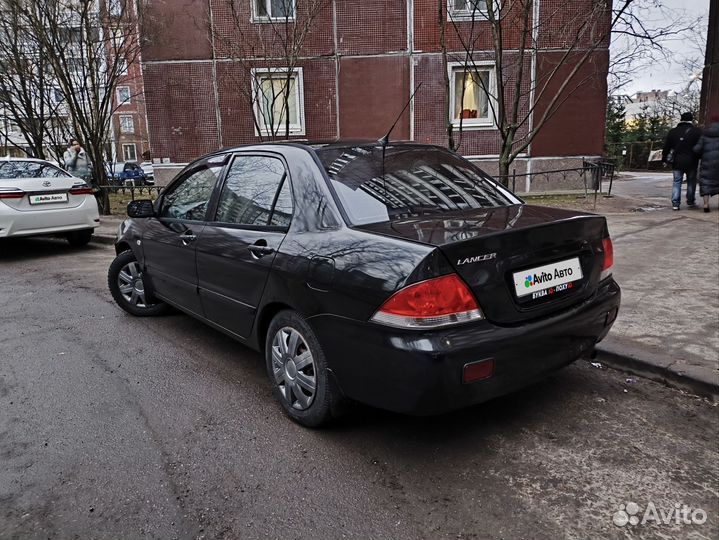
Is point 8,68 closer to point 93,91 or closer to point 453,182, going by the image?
point 93,91

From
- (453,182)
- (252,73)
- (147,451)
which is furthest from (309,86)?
(147,451)

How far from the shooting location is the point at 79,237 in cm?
980

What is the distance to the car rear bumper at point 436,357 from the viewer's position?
2420 millimetres

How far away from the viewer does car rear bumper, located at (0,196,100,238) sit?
8.19 m

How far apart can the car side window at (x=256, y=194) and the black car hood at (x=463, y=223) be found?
720mm

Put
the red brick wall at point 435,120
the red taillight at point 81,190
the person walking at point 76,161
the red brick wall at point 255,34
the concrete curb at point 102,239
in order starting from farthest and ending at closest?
1. the red brick wall at point 435,120
2. the red brick wall at point 255,34
3. the person walking at point 76,161
4. the concrete curb at point 102,239
5. the red taillight at point 81,190

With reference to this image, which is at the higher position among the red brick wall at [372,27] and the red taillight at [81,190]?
the red brick wall at [372,27]

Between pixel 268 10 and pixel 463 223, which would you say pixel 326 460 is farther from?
pixel 268 10

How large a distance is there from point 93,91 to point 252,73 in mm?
3895

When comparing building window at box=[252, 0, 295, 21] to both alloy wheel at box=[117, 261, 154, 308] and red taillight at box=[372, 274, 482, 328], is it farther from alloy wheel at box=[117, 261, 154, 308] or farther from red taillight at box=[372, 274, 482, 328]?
red taillight at box=[372, 274, 482, 328]

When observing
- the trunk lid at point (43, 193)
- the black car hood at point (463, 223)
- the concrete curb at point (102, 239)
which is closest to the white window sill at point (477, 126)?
the concrete curb at point (102, 239)

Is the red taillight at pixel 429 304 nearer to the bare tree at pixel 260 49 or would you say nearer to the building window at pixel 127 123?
the bare tree at pixel 260 49

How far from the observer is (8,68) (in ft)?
42.9

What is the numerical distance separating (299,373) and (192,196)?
2000 millimetres
